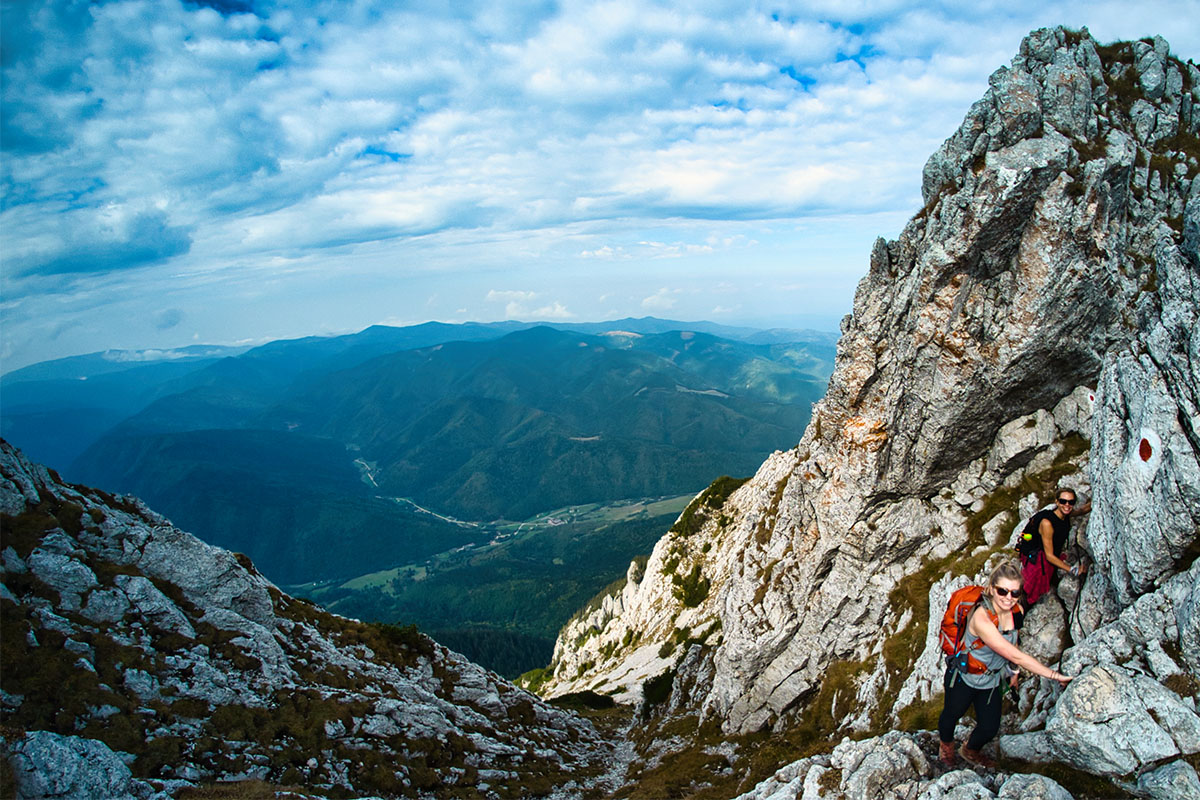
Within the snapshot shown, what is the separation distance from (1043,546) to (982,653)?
7277 millimetres

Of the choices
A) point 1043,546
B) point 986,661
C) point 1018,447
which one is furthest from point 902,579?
point 986,661

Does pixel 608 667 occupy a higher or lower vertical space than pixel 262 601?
lower

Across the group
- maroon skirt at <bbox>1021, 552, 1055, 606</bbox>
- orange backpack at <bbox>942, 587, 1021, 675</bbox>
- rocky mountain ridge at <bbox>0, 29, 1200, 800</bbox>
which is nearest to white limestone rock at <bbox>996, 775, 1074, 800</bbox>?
rocky mountain ridge at <bbox>0, 29, 1200, 800</bbox>

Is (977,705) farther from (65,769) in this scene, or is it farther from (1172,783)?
(65,769)

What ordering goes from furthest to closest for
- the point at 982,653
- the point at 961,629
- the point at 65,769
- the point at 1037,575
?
the point at 65,769 → the point at 1037,575 → the point at 961,629 → the point at 982,653

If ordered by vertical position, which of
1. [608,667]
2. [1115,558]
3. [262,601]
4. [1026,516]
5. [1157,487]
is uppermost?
[1157,487]

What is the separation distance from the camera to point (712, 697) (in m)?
49.9

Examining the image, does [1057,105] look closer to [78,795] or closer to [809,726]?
[809,726]

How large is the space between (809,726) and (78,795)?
36987 mm

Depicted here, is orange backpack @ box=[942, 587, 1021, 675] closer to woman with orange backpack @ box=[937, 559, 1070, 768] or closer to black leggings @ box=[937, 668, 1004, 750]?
woman with orange backpack @ box=[937, 559, 1070, 768]

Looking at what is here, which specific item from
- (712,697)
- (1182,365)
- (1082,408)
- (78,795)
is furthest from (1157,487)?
(712,697)

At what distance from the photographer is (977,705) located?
14031 mm

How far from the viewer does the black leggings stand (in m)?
13.8

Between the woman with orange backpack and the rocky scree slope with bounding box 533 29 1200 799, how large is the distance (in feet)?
4.57
